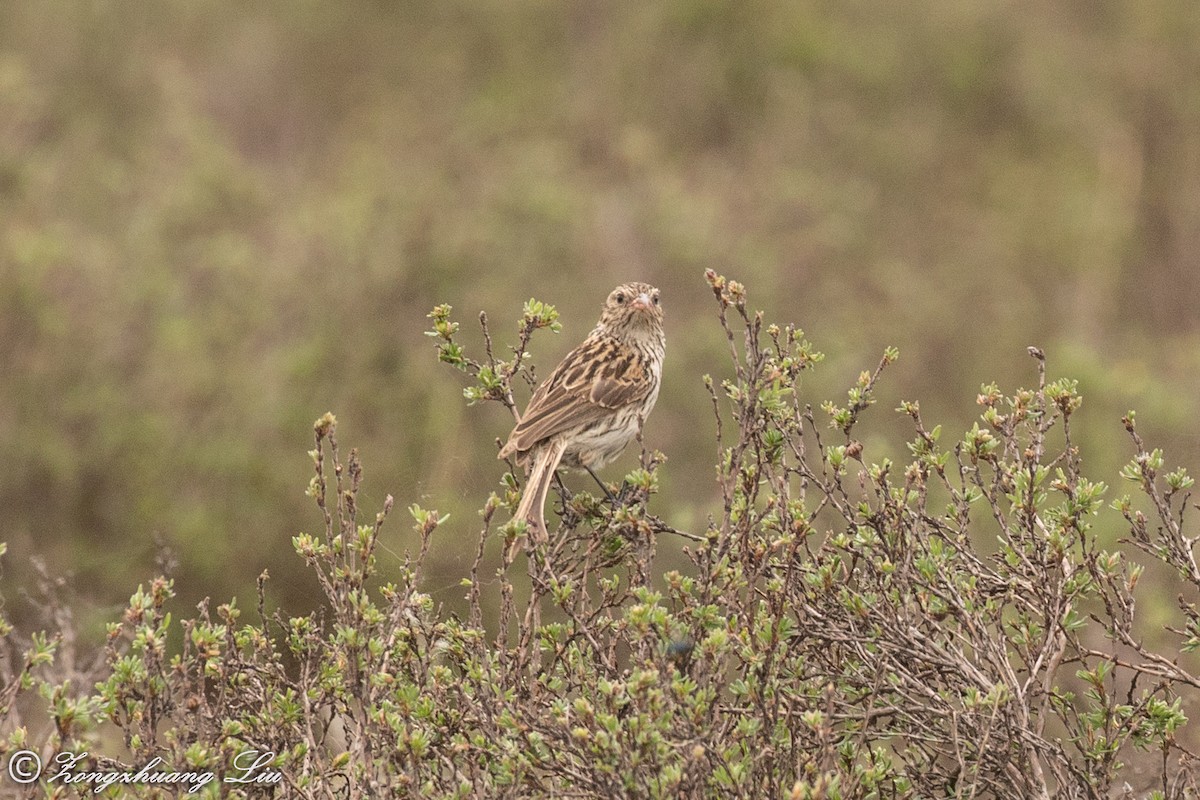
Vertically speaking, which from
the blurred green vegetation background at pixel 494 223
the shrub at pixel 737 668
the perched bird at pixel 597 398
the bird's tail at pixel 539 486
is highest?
the blurred green vegetation background at pixel 494 223

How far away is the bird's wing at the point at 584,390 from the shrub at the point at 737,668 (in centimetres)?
137

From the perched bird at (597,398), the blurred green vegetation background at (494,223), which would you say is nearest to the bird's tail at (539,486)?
the perched bird at (597,398)

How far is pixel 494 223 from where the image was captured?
15.9 meters

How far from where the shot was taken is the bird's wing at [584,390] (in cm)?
654

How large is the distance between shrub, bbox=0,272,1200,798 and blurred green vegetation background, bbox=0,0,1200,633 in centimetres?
75

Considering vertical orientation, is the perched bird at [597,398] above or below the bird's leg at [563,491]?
above

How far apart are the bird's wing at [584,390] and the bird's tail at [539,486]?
0.06 m

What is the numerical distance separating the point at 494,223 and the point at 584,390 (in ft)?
30.3

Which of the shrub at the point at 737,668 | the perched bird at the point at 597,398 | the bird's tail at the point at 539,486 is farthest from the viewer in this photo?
the perched bird at the point at 597,398

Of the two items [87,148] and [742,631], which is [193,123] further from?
[742,631]

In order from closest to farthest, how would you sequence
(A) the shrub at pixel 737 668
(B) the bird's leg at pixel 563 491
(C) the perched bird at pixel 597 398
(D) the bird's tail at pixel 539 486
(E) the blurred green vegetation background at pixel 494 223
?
(A) the shrub at pixel 737 668, (D) the bird's tail at pixel 539 486, (B) the bird's leg at pixel 563 491, (C) the perched bird at pixel 597 398, (E) the blurred green vegetation background at pixel 494 223

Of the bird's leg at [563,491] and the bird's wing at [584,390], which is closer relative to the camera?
the bird's leg at [563,491]

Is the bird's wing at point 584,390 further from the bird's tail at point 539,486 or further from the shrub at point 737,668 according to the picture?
the shrub at point 737,668

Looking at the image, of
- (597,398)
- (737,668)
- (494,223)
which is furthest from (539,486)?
(494,223)
